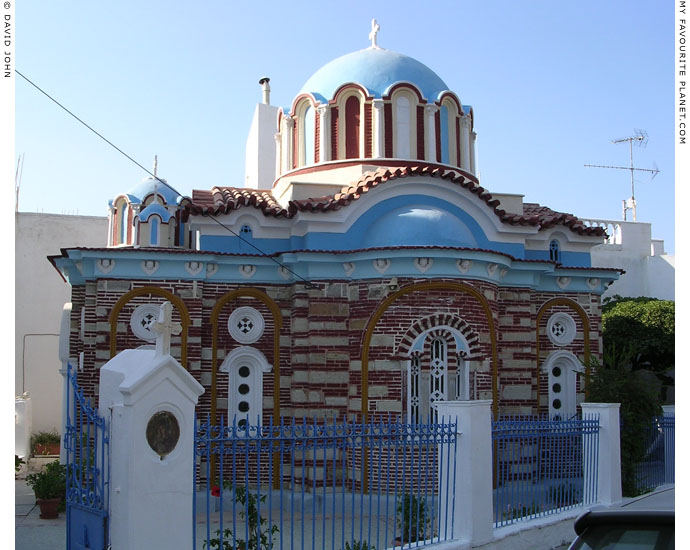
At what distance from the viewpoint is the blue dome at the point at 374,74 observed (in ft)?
53.9

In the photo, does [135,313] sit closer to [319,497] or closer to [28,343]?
[319,497]

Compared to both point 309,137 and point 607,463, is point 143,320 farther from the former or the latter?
point 607,463

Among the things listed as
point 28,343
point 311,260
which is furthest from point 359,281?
point 28,343

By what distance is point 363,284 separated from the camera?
544 inches

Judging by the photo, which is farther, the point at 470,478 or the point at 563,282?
the point at 563,282

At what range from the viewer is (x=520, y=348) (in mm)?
15141

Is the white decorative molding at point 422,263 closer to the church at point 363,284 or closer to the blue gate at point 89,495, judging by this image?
the church at point 363,284

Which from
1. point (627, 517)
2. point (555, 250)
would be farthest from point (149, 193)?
point (627, 517)

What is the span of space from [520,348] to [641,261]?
15276 millimetres

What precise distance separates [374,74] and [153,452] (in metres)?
11.6

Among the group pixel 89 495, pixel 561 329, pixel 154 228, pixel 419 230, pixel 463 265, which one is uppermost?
pixel 154 228

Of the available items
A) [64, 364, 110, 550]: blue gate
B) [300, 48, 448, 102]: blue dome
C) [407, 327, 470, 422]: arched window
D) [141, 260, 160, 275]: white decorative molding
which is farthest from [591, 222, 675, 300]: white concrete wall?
[64, 364, 110, 550]: blue gate

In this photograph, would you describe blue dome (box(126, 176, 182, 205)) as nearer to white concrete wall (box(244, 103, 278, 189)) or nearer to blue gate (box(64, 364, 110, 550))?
white concrete wall (box(244, 103, 278, 189))

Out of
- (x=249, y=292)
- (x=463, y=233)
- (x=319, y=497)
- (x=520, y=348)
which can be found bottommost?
(x=319, y=497)
